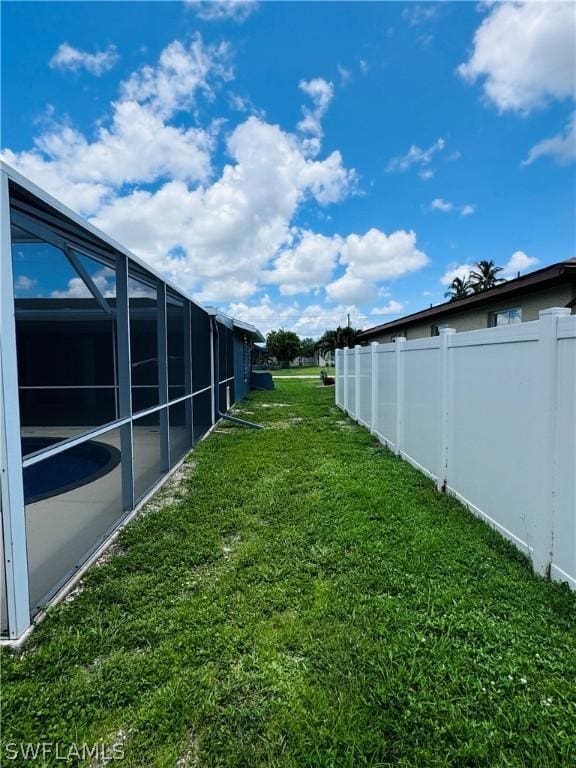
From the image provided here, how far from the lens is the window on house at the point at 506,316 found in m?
8.16

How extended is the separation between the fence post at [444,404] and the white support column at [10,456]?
3.69 metres

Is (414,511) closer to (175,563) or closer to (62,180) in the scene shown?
(175,563)

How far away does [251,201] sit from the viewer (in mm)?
12562


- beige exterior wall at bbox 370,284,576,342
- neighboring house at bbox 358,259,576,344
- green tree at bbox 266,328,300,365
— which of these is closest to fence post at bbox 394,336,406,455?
neighboring house at bbox 358,259,576,344

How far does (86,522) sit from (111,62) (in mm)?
7345

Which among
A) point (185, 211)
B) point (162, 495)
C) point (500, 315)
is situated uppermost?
point (185, 211)

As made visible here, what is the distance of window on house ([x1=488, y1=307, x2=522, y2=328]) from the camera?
8156 millimetres

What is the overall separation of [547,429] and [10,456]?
9.99 feet

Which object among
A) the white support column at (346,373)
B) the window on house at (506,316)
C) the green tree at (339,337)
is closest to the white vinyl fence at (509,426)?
the window on house at (506,316)

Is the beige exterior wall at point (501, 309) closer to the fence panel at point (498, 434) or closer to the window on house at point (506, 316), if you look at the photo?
the window on house at point (506, 316)

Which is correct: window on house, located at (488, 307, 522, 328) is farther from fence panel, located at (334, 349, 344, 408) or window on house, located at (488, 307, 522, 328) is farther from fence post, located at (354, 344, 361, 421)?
fence panel, located at (334, 349, 344, 408)

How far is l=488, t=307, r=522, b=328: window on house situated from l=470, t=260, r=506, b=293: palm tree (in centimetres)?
2750

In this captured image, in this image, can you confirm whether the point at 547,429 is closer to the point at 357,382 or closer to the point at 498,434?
the point at 498,434

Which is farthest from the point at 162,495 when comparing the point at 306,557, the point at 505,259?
the point at 505,259
